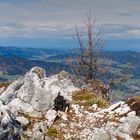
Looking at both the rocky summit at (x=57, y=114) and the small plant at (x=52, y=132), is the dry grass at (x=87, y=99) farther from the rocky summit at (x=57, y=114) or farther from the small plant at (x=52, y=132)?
the small plant at (x=52, y=132)

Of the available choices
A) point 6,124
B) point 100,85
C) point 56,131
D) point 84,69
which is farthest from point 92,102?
point 84,69

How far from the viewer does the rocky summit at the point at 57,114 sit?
2553 cm

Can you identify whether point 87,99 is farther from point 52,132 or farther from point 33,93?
point 52,132

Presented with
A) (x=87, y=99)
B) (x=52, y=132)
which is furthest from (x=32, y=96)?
(x=52, y=132)

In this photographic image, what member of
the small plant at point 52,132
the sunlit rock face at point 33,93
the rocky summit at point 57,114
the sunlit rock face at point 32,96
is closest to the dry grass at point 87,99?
the rocky summit at point 57,114

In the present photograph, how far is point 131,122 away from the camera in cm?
2556

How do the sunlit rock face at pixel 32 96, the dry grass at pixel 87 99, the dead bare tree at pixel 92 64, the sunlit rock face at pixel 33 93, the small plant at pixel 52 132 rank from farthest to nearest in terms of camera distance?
the dead bare tree at pixel 92 64 < the dry grass at pixel 87 99 < the sunlit rock face at pixel 33 93 < the sunlit rock face at pixel 32 96 < the small plant at pixel 52 132

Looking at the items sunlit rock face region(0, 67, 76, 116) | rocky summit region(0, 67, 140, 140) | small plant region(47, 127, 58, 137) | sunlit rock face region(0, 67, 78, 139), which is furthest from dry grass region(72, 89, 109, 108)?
small plant region(47, 127, 58, 137)

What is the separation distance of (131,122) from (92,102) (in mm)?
5444

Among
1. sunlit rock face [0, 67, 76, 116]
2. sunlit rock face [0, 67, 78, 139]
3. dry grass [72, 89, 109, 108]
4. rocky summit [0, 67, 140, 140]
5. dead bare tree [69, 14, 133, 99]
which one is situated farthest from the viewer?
dead bare tree [69, 14, 133, 99]

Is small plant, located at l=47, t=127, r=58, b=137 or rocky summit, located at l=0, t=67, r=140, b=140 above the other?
rocky summit, located at l=0, t=67, r=140, b=140

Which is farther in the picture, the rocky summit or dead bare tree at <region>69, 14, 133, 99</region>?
dead bare tree at <region>69, 14, 133, 99</region>

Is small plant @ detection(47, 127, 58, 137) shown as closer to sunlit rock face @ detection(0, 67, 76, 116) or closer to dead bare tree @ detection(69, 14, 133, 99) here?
sunlit rock face @ detection(0, 67, 76, 116)

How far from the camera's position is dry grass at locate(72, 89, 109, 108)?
30281 mm
